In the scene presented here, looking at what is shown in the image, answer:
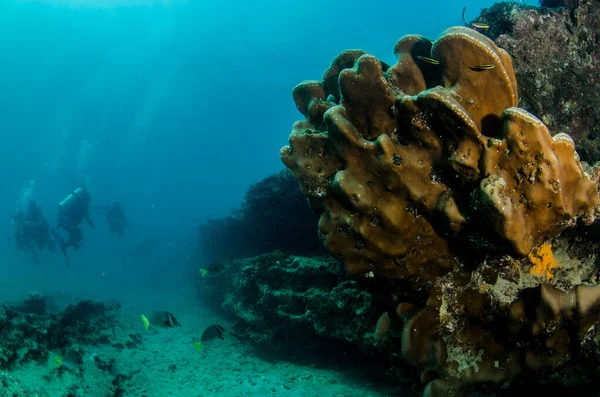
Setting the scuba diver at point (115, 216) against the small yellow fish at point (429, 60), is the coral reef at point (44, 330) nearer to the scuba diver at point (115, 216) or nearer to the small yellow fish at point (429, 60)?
the small yellow fish at point (429, 60)

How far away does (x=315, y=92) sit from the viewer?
411 cm

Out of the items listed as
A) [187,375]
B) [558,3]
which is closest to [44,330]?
[187,375]

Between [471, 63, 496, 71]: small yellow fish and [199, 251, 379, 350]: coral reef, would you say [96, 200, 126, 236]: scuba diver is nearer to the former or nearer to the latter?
[199, 251, 379, 350]: coral reef

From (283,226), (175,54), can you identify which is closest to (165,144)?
(175,54)

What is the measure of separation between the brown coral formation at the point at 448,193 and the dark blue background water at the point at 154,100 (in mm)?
20980

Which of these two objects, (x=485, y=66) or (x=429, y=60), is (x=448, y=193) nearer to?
(x=485, y=66)

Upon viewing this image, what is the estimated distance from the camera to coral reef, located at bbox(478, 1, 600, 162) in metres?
3.64

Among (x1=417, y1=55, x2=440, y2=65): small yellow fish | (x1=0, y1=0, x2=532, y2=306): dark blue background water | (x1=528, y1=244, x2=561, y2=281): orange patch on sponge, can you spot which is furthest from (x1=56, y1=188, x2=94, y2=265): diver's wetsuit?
(x1=528, y1=244, x2=561, y2=281): orange patch on sponge

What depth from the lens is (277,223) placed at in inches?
419

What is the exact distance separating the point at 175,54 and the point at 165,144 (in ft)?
200

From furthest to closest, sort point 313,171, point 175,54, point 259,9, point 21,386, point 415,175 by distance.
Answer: point 175,54
point 259,9
point 21,386
point 313,171
point 415,175

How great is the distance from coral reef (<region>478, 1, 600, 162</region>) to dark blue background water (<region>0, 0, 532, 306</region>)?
71.3ft

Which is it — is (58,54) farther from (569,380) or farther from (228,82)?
(569,380)

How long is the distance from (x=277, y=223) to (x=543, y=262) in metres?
8.11
